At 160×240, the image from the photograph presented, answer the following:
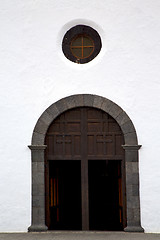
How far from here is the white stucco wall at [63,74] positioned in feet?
27.9

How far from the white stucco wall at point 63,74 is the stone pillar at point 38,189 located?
130mm

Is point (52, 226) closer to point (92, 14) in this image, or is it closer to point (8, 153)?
point (8, 153)

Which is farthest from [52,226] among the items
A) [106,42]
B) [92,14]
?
[92,14]

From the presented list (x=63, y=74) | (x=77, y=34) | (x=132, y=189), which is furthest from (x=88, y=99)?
(x=132, y=189)

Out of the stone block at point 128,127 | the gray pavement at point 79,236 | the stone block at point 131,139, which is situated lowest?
the gray pavement at point 79,236

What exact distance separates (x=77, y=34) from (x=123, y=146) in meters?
3.02

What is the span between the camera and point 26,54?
8.72 m

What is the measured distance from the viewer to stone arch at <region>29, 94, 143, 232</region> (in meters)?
8.38

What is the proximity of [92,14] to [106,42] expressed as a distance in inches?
30.2

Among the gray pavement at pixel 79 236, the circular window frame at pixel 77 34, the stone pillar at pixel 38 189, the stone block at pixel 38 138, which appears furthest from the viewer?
the circular window frame at pixel 77 34

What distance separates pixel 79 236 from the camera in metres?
8.11

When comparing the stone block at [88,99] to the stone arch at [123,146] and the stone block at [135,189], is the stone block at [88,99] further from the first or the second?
the stone block at [135,189]

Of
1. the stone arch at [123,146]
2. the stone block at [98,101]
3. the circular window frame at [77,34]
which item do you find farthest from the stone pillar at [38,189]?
the circular window frame at [77,34]

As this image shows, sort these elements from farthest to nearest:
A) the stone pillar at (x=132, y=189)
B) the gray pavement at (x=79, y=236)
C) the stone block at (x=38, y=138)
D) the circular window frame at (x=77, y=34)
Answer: the circular window frame at (x=77, y=34) < the stone block at (x=38, y=138) < the stone pillar at (x=132, y=189) < the gray pavement at (x=79, y=236)
